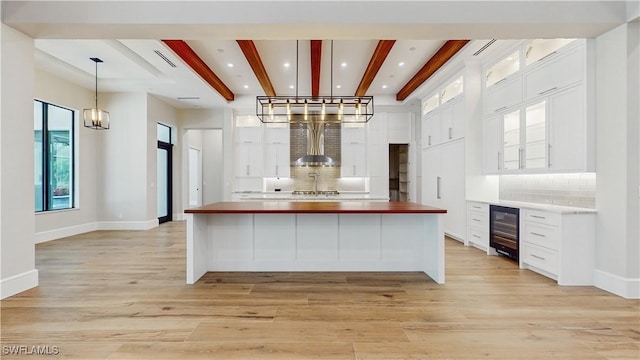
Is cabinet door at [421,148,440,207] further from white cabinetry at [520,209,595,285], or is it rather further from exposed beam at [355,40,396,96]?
white cabinetry at [520,209,595,285]

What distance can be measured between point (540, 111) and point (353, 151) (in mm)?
5031

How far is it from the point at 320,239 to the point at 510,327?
215 cm

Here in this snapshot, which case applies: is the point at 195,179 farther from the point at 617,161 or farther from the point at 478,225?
the point at 617,161

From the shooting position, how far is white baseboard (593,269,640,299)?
315cm

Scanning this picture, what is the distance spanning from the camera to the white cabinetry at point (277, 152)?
8.89 meters

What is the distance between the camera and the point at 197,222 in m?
3.73

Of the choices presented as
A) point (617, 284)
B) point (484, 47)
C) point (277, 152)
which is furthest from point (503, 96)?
point (277, 152)

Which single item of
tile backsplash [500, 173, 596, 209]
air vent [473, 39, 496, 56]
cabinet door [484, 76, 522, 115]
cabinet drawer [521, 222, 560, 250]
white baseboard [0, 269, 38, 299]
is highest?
air vent [473, 39, 496, 56]

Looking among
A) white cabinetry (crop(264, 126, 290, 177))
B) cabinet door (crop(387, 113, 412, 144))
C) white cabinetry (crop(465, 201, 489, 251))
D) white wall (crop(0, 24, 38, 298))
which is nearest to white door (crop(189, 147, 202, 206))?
white cabinetry (crop(264, 126, 290, 177))

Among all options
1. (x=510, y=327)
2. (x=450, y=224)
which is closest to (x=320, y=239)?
(x=510, y=327)

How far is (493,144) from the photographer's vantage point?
5105mm

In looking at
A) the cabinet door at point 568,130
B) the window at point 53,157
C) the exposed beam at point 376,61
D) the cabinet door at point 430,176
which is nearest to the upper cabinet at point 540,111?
the cabinet door at point 568,130

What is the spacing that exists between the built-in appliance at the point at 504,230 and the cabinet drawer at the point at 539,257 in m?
0.15

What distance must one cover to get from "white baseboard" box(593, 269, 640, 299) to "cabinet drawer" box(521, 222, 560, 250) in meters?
0.46
